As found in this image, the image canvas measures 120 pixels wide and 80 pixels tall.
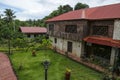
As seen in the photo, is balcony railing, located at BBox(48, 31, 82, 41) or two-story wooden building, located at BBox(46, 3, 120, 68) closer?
two-story wooden building, located at BBox(46, 3, 120, 68)

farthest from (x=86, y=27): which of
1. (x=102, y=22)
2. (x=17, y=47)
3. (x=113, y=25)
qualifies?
(x=17, y=47)

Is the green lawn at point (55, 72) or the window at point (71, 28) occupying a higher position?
the window at point (71, 28)

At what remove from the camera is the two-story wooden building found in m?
17.6

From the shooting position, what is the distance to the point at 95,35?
21.0m

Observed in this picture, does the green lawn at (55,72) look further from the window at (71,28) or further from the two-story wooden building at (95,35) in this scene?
the window at (71,28)

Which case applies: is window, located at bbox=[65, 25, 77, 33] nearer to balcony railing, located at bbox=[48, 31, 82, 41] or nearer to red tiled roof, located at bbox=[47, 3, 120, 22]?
balcony railing, located at bbox=[48, 31, 82, 41]

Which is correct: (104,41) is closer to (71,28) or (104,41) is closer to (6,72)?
(71,28)

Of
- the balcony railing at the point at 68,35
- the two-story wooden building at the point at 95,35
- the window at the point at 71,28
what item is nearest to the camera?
the two-story wooden building at the point at 95,35

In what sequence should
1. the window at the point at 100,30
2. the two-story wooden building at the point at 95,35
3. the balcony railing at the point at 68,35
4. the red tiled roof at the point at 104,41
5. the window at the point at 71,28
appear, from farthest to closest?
the window at the point at 71,28
the balcony railing at the point at 68,35
the window at the point at 100,30
the two-story wooden building at the point at 95,35
the red tiled roof at the point at 104,41

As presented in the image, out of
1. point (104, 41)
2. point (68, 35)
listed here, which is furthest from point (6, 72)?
point (68, 35)

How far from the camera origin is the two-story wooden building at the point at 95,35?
57.6ft

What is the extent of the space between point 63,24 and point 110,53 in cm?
1164

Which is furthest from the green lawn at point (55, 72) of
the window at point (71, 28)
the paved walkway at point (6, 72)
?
the window at point (71, 28)

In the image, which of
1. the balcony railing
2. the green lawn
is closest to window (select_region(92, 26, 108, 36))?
the balcony railing
